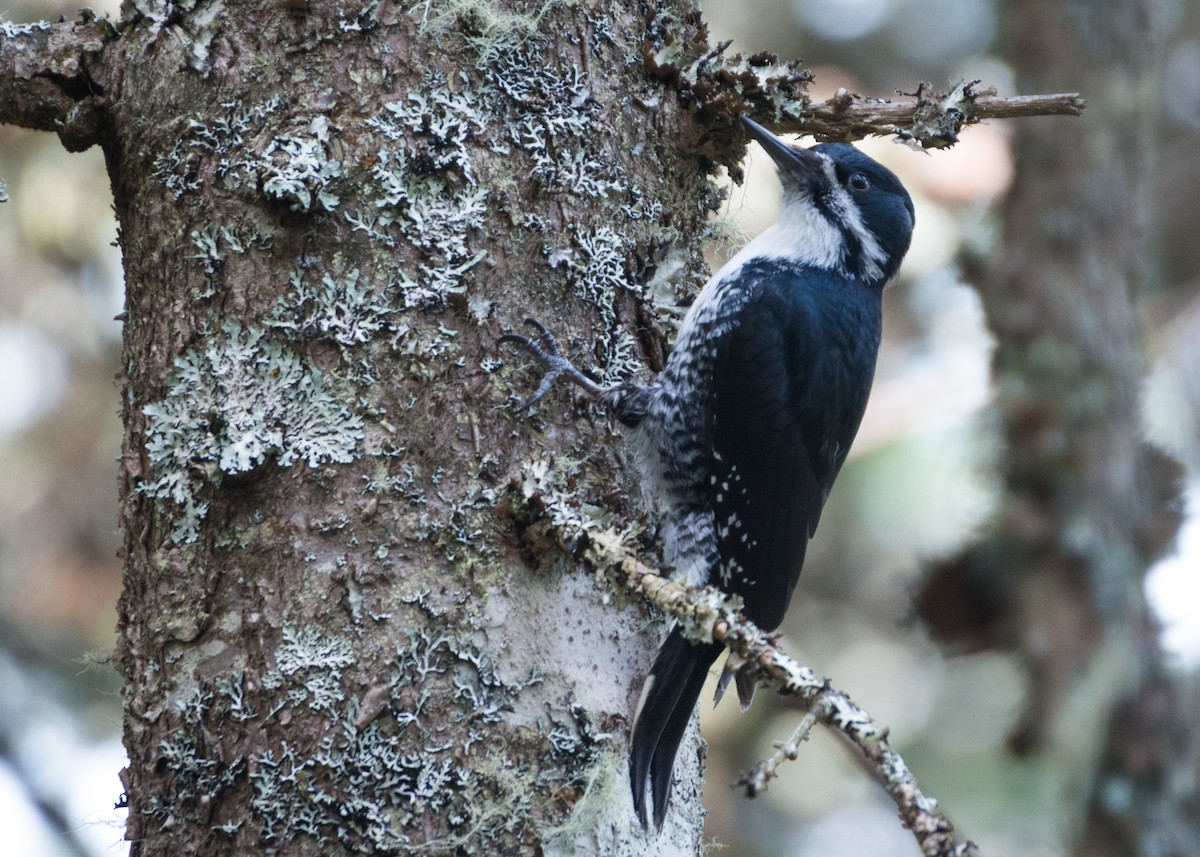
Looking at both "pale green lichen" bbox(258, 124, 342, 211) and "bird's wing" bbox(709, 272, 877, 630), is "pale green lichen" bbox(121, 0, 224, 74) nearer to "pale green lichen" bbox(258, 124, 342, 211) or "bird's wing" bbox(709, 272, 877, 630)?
"pale green lichen" bbox(258, 124, 342, 211)

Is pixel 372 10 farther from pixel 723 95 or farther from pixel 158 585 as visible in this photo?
pixel 158 585

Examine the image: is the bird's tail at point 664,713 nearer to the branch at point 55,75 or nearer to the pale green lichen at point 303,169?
the pale green lichen at point 303,169

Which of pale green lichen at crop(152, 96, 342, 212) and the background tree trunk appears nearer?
the background tree trunk

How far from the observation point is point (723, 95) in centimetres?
224

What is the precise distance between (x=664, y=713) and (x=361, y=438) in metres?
0.63

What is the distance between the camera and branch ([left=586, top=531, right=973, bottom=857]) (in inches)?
47.4

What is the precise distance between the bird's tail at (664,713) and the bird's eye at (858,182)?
141 centimetres

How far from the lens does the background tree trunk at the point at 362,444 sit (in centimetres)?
167

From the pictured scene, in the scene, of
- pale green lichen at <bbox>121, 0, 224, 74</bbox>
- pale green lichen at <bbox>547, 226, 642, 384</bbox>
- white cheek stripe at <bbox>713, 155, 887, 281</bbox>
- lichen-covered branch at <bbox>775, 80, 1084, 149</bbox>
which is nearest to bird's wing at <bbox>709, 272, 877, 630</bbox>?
white cheek stripe at <bbox>713, 155, 887, 281</bbox>

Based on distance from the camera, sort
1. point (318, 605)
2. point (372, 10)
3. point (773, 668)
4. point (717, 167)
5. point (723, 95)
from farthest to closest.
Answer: point (717, 167) < point (723, 95) < point (372, 10) < point (318, 605) < point (773, 668)

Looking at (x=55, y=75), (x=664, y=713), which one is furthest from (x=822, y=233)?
(x=55, y=75)

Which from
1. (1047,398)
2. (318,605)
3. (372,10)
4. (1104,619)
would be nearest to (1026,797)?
(1104,619)

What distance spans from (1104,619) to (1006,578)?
1.03 feet

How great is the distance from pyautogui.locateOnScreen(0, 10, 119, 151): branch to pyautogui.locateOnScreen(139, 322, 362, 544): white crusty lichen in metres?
0.47
